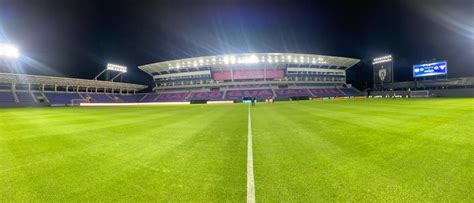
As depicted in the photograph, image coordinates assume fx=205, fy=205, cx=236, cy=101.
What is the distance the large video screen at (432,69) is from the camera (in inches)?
2083

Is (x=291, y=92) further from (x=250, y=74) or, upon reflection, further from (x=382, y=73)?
(x=382, y=73)

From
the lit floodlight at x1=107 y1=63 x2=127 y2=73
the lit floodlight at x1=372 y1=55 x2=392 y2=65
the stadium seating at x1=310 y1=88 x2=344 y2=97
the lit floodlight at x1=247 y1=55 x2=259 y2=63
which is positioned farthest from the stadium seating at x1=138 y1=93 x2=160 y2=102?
the lit floodlight at x1=372 y1=55 x2=392 y2=65

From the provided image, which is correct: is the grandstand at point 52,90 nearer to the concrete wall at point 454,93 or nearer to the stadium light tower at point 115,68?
the stadium light tower at point 115,68

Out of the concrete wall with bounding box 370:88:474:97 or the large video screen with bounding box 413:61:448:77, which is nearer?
the concrete wall with bounding box 370:88:474:97

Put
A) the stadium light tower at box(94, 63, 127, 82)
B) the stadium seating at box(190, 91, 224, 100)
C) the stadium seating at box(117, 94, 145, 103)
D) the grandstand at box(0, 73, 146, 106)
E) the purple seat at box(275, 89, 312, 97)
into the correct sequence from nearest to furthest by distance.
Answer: the grandstand at box(0, 73, 146, 106), the purple seat at box(275, 89, 312, 97), the stadium light tower at box(94, 63, 127, 82), the stadium seating at box(190, 91, 224, 100), the stadium seating at box(117, 94, 145, 103)

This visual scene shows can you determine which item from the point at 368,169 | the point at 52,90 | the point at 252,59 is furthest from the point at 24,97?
the point at 368,169

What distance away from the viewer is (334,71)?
247ft

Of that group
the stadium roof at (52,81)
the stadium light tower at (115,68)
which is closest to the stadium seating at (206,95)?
the stadium roof at (52,81)

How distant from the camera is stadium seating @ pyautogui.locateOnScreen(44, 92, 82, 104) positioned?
51259 millimetres

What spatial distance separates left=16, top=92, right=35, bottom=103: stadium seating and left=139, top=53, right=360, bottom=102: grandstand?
29500mm

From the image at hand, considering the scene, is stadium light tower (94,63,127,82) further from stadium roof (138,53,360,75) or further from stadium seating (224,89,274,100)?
stadium seating (224,89,274,100)

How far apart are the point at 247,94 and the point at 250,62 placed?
10.1 metres

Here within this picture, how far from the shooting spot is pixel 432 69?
54969mm

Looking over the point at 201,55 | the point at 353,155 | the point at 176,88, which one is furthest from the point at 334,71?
the point at 353,155
